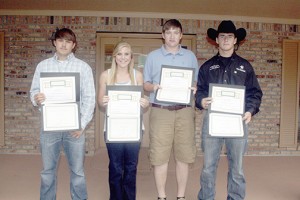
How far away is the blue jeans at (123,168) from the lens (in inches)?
131

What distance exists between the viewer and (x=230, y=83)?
11.1 feet

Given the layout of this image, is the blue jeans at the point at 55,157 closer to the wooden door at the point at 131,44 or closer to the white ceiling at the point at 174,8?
the white ceiling at the point at 174,8

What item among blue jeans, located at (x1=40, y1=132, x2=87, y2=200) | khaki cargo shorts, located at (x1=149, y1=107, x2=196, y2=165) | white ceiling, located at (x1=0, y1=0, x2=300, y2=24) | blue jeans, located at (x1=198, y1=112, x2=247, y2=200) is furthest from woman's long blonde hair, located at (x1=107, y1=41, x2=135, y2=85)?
white ceiling, located at (x1=0, y1=0, x2=300, y2=24)

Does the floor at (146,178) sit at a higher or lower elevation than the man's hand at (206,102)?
lower

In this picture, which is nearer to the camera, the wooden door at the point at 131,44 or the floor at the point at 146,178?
the floor at the point at 146,178

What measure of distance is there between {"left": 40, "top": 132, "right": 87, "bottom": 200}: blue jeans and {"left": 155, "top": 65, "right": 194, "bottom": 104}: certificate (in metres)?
0.85

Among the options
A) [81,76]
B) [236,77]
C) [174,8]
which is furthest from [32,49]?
[236,77]

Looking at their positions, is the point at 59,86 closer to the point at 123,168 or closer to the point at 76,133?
the point at 76,133

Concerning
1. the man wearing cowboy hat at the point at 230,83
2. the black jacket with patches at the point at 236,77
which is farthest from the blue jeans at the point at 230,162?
the black jacket with patches at the point at 236,77

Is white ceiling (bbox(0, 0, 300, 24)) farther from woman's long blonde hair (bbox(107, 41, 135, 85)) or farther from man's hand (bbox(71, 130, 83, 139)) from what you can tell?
man's hand (bbox(71, 130, 83, 139))

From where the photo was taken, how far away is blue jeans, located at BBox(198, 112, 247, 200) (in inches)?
133

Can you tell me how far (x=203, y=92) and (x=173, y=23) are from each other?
72 cm

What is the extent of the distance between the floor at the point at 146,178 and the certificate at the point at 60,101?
127 cm

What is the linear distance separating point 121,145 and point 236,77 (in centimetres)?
124
